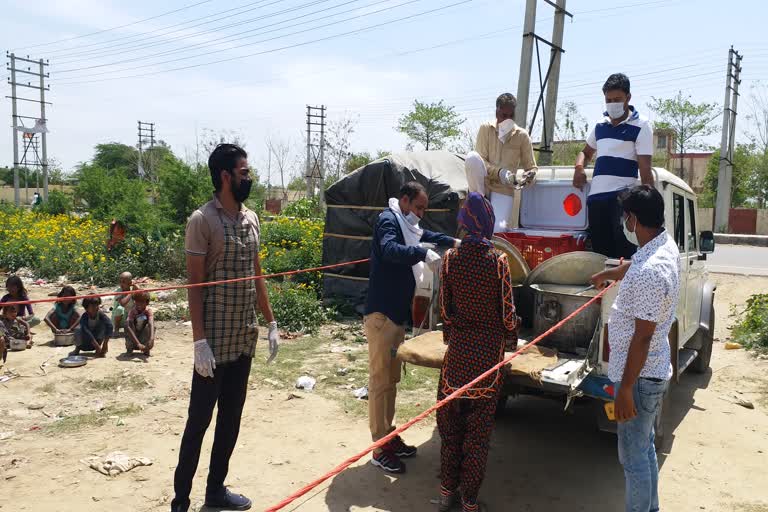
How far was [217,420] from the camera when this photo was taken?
338 centimetres

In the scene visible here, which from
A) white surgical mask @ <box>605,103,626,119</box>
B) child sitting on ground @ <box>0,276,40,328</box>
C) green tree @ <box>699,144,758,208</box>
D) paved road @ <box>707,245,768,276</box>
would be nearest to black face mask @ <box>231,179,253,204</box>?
white surgical mask @ <box>605,103,626,119</box>

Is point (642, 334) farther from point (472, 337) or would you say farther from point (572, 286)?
point (572, 286)

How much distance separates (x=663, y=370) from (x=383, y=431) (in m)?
1.83

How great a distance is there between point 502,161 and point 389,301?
191cm

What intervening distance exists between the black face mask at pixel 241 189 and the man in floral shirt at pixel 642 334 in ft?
6.34

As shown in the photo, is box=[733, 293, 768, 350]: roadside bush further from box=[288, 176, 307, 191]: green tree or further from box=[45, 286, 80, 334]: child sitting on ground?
box=[288, 176, 307, 191]: green tree

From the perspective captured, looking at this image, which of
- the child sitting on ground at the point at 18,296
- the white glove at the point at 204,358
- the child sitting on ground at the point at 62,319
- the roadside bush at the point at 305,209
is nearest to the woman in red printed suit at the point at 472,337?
the white glove at the point at 204,358

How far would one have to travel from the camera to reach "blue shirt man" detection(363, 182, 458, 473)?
3777 mm

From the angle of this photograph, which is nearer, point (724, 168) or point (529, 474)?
point (529, 474)

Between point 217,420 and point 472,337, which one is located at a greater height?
point 472,337

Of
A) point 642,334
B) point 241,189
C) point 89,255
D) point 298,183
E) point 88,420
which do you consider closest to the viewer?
point 642,334

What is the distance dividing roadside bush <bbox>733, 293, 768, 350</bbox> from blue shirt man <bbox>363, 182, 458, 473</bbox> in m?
5.15

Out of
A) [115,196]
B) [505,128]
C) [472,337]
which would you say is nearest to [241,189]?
[472,337]

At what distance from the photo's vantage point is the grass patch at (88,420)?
4648 millimetres
